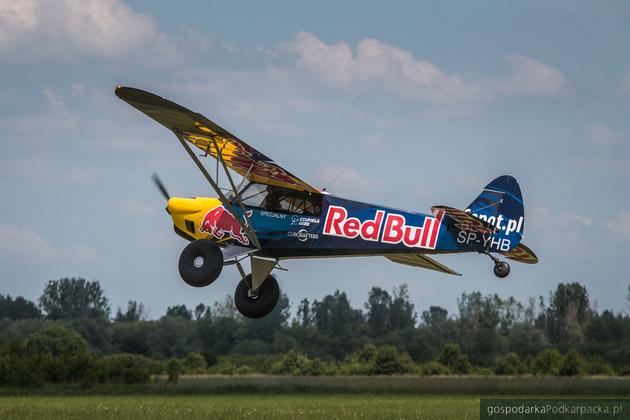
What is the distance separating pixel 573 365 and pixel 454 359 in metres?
8.95

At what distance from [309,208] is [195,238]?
240 cm

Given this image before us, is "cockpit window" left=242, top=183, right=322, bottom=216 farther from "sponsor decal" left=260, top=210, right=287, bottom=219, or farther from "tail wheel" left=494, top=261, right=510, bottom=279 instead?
"tail wheel" left=494, top=261, right=510, bottom=279

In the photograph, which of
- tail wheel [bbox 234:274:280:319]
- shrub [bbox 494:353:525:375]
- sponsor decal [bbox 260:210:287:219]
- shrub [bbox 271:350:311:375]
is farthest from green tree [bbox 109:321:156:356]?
sponsor decal [bbox 260:210:287:219]

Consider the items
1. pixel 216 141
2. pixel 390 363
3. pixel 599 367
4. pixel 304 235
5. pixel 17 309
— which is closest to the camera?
A: pixel 304 235

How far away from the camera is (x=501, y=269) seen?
1984 cm

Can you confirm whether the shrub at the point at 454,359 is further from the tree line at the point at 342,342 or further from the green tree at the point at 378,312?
the green tree at the point at 378,312

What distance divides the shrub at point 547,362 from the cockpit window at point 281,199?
1266 inches

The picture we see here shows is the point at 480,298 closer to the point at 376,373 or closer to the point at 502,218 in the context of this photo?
the point at 376,373

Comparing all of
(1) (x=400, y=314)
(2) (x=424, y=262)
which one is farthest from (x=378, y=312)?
(2) (x=424, y=262)

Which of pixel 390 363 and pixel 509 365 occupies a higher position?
pixel 509 365

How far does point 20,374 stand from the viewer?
46219 mm

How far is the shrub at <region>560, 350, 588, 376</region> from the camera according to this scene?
161ft

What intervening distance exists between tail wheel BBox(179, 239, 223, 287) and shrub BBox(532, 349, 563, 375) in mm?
32816

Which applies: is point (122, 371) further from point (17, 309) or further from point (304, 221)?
point (17, 309)
